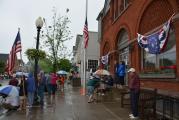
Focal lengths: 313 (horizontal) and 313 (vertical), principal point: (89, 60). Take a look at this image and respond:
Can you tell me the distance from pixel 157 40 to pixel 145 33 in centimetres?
333

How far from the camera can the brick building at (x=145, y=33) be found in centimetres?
1293

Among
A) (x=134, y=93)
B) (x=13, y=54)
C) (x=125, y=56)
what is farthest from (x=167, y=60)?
(x=13, y=54)

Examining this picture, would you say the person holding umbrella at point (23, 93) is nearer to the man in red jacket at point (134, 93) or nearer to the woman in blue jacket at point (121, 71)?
the man in red jacket at point (134, 93)

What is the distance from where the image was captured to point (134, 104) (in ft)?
40.0

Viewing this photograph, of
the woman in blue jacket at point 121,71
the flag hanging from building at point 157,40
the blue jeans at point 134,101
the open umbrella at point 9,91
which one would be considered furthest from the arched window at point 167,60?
the open umbrella at point 9,91

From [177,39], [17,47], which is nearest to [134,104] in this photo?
[177,39]

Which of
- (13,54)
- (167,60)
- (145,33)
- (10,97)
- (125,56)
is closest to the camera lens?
(167,60)

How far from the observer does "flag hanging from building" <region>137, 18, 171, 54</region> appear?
12.4 m

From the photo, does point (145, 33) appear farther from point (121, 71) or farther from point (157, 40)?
point (121, 71)

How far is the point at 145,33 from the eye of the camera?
16672 millimetres

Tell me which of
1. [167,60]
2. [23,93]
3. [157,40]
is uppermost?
[157,40]

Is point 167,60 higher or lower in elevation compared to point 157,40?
lower

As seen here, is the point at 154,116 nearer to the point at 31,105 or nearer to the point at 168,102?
the point at 168,102

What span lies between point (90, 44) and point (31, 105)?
27.6m
